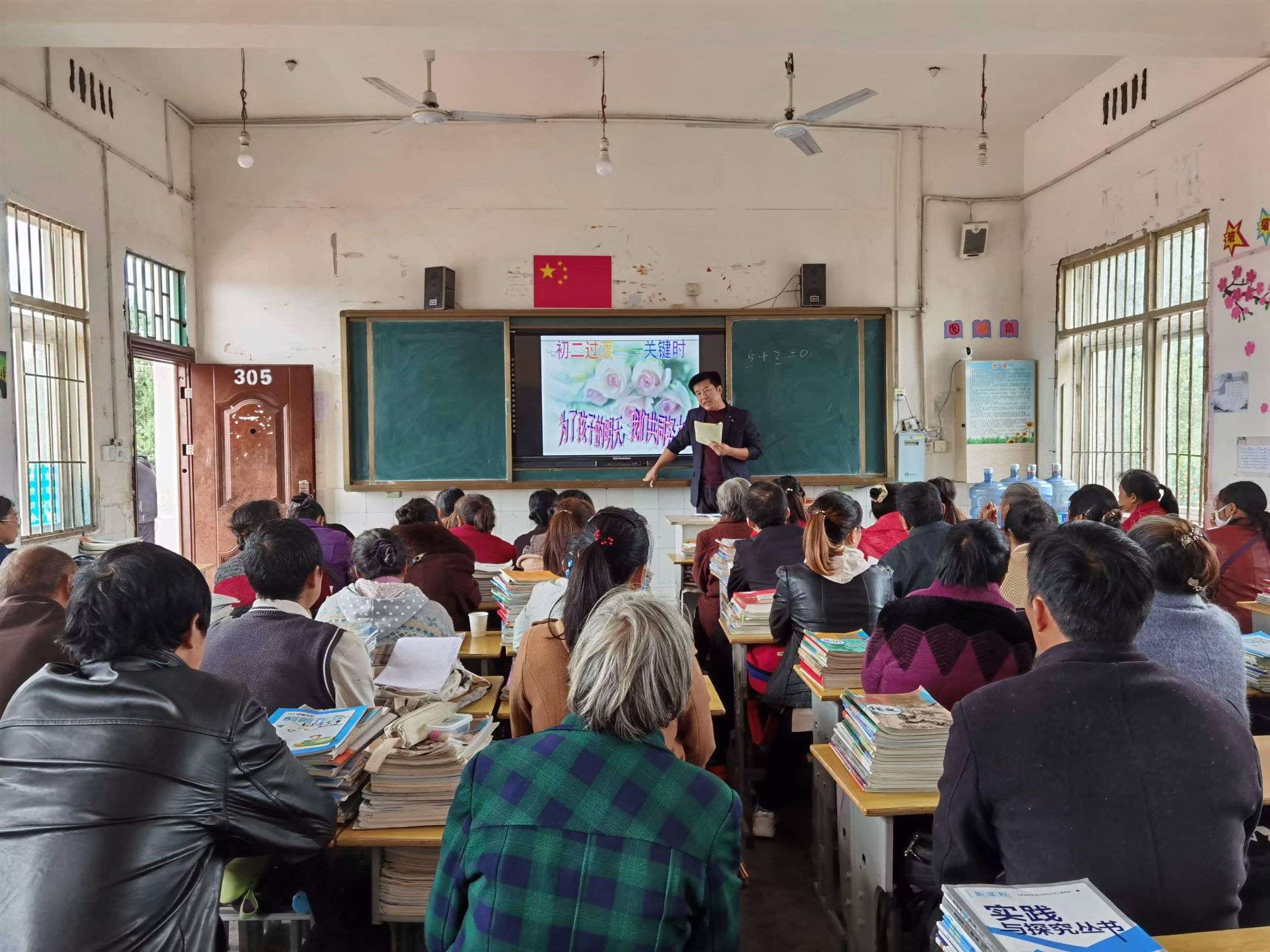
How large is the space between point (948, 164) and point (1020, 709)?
698 centimetres

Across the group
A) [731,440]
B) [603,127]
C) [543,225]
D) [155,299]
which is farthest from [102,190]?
[731,440]

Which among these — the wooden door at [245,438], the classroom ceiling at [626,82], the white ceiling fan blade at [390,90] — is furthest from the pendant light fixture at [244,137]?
the wooden door at [245,438]

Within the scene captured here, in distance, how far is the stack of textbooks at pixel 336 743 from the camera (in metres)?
1.82

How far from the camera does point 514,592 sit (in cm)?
331

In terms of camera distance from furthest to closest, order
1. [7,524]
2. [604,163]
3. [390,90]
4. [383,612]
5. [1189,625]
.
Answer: [604,163]
[390,90]
[7,524]
[383,612]
[1189,625]

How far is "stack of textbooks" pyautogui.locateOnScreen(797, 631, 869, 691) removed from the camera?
2648 millimetres

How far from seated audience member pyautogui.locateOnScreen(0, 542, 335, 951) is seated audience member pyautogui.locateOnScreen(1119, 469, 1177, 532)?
13.2ft

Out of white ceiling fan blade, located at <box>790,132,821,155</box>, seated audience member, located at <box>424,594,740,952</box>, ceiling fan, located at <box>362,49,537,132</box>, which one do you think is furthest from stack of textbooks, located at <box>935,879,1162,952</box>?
ceiling fan, located at <box>362,49,537,132</box>

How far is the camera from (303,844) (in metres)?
1.61

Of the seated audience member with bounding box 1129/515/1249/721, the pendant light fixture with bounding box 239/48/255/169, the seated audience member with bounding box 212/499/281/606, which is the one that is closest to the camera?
the seated audience member with bounding box 1129/515/1249/721

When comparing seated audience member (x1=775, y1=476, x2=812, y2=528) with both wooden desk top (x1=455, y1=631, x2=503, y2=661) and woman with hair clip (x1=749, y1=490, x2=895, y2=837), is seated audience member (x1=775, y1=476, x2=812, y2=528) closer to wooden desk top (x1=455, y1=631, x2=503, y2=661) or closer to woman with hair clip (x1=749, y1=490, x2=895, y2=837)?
woman with hair clip (x1=749, y1=490, x2=895, y2=837)

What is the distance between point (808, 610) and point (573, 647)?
1398mm

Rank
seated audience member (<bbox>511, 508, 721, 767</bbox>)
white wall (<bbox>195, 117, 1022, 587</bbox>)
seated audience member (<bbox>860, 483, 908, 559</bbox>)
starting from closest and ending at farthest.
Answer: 1. seated audience member (<bbox>511, 508, 721, 767</bbox>)
2. seated audience member (<bbox>860, 483, 908, 559</bbox>)
3. white wall (<bbox>195, 117, 1022, 587</bbox>)

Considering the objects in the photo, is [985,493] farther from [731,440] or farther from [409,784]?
[409,784]
